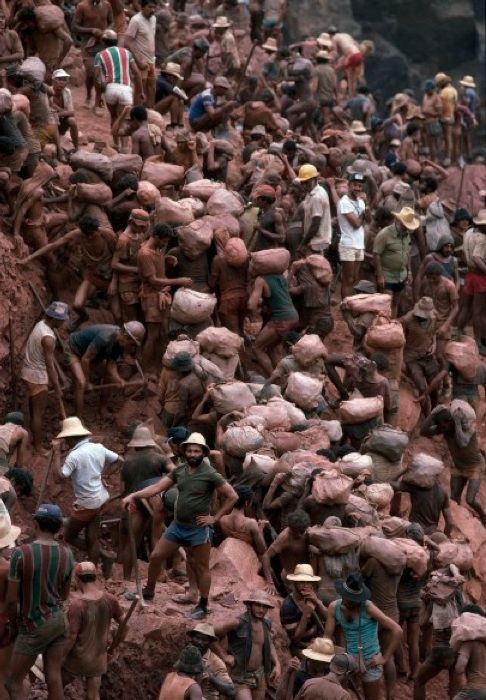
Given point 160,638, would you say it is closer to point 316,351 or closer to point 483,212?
point 316,351

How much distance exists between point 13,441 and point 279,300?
3.40 meters

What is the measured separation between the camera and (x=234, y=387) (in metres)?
13.7

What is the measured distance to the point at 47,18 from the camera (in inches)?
676

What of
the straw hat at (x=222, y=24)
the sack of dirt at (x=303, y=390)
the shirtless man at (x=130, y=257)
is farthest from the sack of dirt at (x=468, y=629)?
the straw hat at (x=222, y=24)

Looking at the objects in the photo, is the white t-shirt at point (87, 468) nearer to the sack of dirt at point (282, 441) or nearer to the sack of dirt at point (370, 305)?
the sack of dirt at point (282, 441)

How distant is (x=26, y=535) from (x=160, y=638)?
180 centimetres

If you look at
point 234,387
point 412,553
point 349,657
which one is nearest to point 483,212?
point 234,387

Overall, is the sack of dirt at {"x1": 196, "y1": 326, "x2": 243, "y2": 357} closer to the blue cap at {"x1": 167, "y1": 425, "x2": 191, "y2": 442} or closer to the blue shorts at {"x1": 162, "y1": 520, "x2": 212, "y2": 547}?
the blue cap at {"x1": 167, "y1": 425, "x2": 191, "y2": 442}

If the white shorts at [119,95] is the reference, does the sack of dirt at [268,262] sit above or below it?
below

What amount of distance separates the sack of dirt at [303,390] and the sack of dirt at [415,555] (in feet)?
7.52

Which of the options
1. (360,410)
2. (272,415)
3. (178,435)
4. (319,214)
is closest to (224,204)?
(319,214)

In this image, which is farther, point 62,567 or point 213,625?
point 213,625

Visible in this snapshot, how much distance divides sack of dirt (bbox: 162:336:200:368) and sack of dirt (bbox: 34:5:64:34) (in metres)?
4.79

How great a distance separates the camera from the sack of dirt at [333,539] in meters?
12.0
